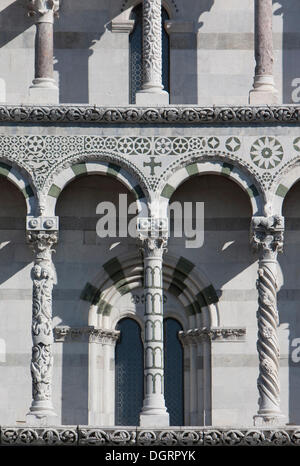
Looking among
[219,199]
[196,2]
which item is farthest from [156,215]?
[196,2]

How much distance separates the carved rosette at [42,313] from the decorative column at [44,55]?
7.70 ft

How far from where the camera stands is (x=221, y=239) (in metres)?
41.9

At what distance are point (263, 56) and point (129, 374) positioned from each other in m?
5.86

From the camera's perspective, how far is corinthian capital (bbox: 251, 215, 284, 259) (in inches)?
1593

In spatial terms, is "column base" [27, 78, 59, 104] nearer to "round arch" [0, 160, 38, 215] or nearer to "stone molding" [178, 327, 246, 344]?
"round arch" [0, 160, 38, 215]

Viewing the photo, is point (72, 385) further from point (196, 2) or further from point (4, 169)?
point (196, 2)

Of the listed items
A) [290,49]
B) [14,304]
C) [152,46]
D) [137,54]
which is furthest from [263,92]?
[14,304]

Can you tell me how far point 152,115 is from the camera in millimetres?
40750

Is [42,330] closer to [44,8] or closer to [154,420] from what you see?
[154,420]

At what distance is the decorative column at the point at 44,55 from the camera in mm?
41031

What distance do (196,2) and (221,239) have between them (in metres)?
4.23

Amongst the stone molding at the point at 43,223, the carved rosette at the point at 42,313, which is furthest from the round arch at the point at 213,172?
the carved rosette at the point at 42,313

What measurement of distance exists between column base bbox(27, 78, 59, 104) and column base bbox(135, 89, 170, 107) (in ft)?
4.53

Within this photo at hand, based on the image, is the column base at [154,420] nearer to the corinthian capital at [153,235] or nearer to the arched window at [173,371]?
the arched window at [173,371]
